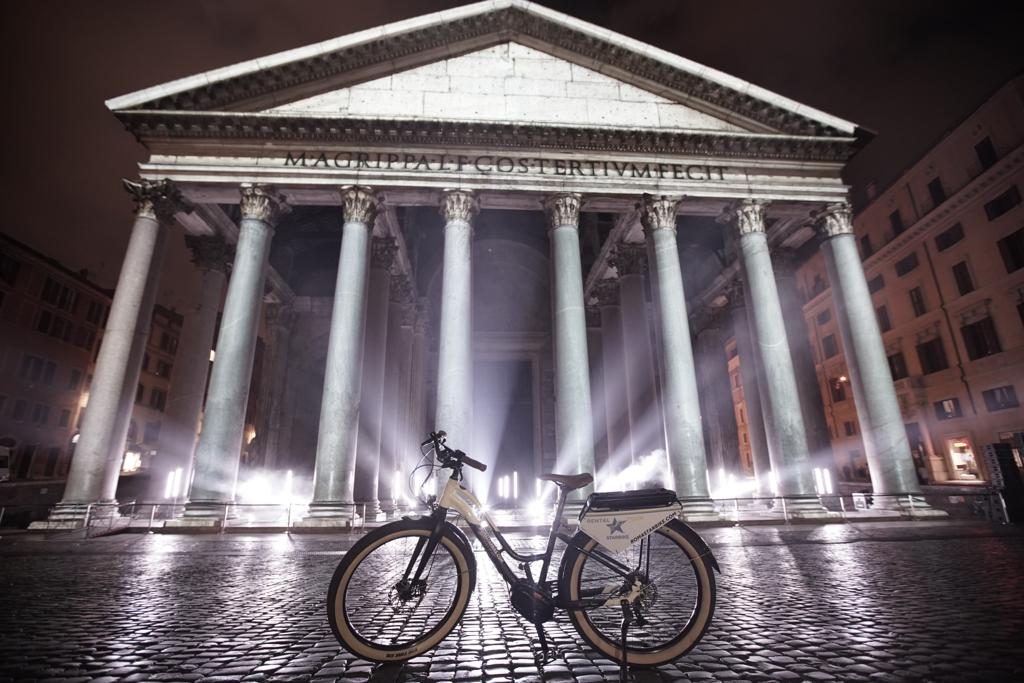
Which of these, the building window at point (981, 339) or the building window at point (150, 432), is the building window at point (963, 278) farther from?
the building window at point (150, 432)

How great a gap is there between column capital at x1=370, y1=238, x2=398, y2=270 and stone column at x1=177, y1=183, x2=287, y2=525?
3.99 meters

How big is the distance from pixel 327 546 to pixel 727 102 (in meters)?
17.7

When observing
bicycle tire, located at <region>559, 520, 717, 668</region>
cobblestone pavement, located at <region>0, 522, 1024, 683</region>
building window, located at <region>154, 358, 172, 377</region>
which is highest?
building window, located at <region>154, 358, 172, 377</region>

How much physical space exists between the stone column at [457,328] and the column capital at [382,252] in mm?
4067

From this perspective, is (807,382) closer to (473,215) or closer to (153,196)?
(473,215)

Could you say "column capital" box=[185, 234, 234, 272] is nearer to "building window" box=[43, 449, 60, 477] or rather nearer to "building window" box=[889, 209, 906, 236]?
"building window" box=[43, 449, 60, 477]

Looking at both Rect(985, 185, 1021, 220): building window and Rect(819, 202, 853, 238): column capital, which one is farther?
Rect(985, 185, 1021, 220): building window

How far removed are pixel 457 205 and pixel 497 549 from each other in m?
13.4

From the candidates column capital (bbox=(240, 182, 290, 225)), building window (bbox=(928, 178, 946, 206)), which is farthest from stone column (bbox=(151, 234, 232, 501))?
building window (bbox=(928, 178, 946, 206))

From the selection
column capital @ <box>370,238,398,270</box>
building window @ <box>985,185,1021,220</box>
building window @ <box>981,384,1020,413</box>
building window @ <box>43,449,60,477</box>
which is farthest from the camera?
building window @ <box>43,449,60,477</box>

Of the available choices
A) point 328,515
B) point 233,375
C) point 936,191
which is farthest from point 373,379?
point 936,191

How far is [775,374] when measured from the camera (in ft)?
47.6

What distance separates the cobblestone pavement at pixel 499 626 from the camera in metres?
2.74

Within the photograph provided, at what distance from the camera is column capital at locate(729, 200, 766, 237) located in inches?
631
